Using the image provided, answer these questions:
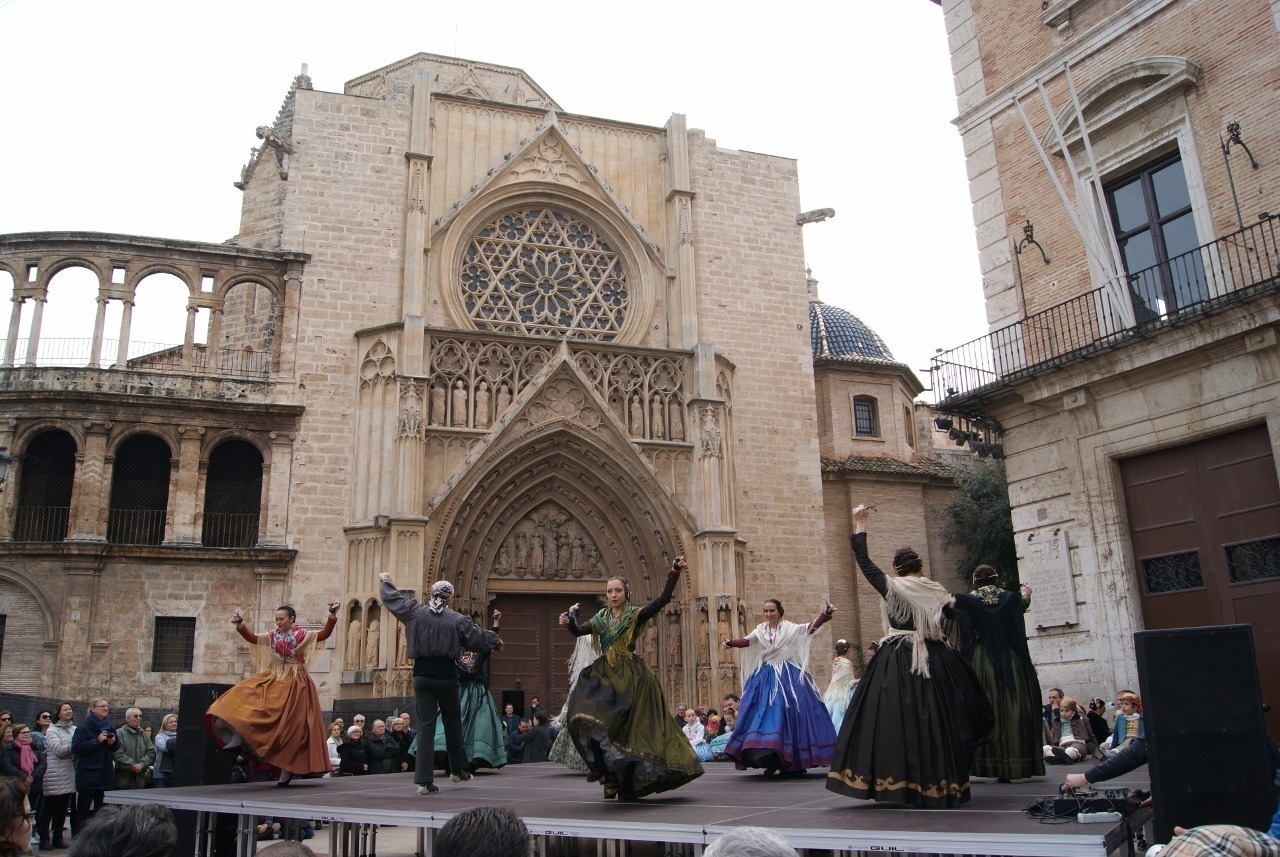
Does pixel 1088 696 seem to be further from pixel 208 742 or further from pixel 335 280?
pixel 335 280

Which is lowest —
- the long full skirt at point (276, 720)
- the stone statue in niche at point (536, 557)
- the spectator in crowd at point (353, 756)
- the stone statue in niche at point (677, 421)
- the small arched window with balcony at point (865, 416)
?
the spectator in crowd at point (353, 756)

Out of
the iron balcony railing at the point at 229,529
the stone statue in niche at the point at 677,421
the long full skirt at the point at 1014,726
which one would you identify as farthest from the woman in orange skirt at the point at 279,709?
the stone statue in niche at the point at 677,421

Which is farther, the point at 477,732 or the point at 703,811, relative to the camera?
the point at 477,732

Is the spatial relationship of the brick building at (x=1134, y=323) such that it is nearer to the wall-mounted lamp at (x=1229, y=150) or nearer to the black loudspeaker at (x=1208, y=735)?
the wall-mounted lamp at (x=1229, y=150)

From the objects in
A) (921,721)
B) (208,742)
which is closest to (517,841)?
(921,721)

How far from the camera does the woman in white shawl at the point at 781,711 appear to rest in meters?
9.21

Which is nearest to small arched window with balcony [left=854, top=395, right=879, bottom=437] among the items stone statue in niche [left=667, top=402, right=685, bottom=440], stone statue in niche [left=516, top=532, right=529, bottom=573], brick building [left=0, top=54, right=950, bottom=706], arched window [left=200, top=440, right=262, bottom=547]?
brick building [left=0, top=54, right=950, bottom=706]

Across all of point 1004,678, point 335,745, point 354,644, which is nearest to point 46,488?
point 354,644

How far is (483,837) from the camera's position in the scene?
3195mm

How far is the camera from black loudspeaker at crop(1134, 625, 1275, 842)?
4.98m

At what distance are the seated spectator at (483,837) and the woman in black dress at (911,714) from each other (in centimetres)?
355

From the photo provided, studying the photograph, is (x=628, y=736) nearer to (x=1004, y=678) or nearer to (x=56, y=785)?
(x=1004, y=678)

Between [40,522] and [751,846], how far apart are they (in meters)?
20.3

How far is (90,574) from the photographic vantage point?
18.8 metres
